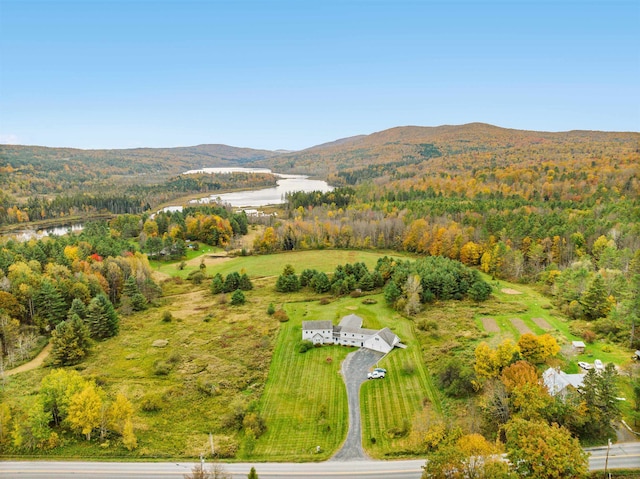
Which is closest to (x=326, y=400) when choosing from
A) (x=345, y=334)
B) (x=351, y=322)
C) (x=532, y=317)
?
(x=345, y=334)

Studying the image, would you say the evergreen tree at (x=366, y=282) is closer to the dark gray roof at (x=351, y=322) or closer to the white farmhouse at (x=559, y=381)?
the dark gray roof at (x=351, y=322)

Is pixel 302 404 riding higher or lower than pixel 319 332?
lower

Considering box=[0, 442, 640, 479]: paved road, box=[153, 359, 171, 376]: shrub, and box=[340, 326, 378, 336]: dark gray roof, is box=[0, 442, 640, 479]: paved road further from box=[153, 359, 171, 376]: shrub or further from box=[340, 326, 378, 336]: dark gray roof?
box=[340, 326, 378, 336]: dark gray roof

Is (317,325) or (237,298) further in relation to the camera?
(237,298)

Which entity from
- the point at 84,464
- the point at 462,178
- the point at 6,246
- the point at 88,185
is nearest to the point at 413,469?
the point at 84,464

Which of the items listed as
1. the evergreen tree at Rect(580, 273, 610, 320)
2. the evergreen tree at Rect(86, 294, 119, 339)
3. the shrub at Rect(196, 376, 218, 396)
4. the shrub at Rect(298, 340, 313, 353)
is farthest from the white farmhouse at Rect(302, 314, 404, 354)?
the evergreen tree at Rect(580, 273, 610, 320)

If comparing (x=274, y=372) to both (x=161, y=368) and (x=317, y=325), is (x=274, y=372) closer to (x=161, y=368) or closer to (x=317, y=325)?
(x=317, y=325)
